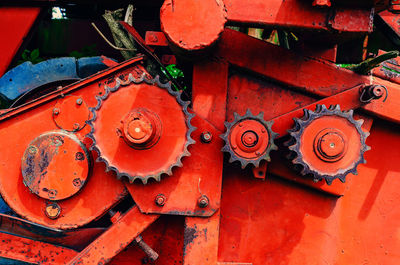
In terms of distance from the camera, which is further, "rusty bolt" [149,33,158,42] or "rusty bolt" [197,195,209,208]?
"rusty bolt" [149,33,158,42]

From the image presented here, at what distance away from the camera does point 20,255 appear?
194 cm

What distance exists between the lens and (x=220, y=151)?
183 centimetres

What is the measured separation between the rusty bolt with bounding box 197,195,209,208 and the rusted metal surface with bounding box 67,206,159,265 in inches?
12.7

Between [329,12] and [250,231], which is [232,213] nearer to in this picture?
[250,231]

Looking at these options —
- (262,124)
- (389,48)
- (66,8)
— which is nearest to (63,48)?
(66,8)

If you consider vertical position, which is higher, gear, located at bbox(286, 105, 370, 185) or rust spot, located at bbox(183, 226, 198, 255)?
gear, located at bbox(286, 105, 370, 185)

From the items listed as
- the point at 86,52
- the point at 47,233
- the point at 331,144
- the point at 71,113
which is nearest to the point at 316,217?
the point at 331,144

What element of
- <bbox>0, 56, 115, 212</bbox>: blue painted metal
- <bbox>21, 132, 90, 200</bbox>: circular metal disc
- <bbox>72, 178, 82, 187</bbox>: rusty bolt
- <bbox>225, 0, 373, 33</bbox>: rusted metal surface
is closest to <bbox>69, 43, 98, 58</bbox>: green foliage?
<bbox>0, 56, 115, 212</bbox>: blue painted metal

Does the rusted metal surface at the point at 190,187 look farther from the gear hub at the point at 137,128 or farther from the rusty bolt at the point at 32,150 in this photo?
the rusty bolt at the point at 32,150

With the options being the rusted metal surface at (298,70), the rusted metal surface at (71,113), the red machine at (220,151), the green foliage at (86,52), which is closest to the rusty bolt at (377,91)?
the red machine at (220,151)

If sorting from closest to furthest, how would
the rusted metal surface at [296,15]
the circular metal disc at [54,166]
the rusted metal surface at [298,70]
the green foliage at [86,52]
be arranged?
the rusted metal surface at [296,15]
the circular metal disc at [54,166]
the rusted metal surface at [298,70]
the green foliage at [86,52]

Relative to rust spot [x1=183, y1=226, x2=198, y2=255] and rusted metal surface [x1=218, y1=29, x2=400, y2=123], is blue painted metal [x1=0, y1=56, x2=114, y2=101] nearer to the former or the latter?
rusted metal surface [x1=218, y1=29, x2=400, y2=123]

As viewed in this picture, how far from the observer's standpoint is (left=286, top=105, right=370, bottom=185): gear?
162 centimetres

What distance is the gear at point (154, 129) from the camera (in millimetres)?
1702
